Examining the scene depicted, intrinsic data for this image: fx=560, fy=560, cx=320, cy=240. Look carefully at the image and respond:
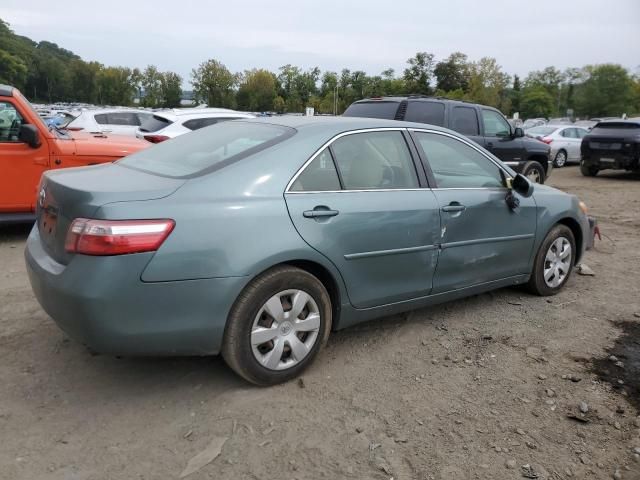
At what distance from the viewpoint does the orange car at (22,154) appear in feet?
20.0

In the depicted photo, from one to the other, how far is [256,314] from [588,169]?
1438 cm

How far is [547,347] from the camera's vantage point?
12.9 feet

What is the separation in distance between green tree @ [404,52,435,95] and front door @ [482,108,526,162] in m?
39.5

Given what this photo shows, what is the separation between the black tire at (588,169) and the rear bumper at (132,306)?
14.3 metres

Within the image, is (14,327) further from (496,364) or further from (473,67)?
(473,67)

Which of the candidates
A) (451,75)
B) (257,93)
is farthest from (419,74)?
(257,93)

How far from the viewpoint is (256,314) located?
9.97 ft

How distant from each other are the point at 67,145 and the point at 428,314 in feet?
15.2

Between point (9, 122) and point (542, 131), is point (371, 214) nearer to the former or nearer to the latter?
point (9, 122)

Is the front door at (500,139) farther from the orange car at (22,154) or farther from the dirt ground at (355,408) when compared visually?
the orange car at (22,154)

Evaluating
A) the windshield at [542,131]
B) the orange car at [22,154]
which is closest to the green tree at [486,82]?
the windshield at [542,131]

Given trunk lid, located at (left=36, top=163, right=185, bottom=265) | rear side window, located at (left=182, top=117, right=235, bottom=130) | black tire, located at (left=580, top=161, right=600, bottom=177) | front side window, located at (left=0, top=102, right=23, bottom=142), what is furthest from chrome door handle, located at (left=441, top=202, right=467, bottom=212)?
black tire, located at (left=580, top=161, right=600, bottom=177)

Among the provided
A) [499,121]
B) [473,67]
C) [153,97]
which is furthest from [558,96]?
[499,121]

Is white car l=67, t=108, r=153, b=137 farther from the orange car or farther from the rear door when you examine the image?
the rear door
